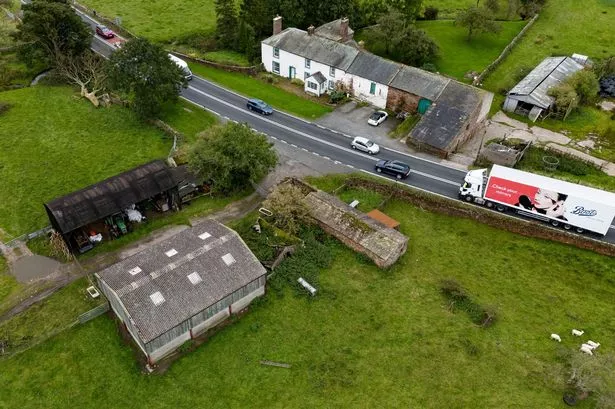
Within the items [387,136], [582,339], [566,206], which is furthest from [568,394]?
[387,136]

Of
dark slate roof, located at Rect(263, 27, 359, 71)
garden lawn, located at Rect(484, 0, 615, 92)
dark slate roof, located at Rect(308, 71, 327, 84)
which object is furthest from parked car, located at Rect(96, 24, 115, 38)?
garden lawn, located at Rect(484, 0, 615, 92)

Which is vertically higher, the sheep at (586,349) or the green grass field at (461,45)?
the green grass field at (461,45)

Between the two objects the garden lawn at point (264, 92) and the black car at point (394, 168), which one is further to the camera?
the garden lawn at point (264, 92)

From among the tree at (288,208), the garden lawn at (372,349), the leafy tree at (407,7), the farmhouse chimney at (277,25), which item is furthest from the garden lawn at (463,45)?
the garden lawn at (372,349)

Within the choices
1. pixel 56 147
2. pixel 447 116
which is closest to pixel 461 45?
pixel 447 116

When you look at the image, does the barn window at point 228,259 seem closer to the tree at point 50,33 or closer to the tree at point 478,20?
the tree at point 50,33

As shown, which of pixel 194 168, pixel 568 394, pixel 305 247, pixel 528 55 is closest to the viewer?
pixel 568 394

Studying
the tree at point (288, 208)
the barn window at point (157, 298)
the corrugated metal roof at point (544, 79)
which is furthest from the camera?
the corrugated metal roof at point (544, 79)

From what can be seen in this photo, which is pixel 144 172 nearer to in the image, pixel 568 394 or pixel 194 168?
pixel 194 168
